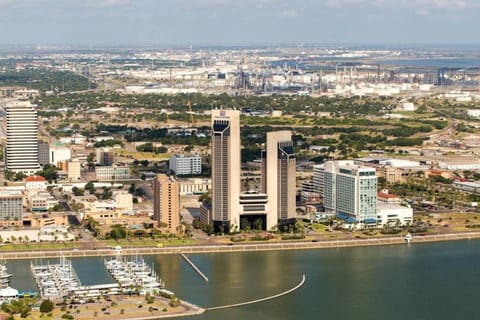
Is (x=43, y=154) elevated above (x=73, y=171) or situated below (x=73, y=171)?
above

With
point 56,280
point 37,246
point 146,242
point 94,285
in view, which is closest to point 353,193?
point 146,242

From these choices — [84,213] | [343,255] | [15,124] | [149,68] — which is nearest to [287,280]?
[343,255]

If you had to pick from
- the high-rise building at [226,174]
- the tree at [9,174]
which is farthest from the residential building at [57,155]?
the high-rise building at [226,174]

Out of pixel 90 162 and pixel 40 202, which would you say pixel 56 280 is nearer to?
pixel 40 202

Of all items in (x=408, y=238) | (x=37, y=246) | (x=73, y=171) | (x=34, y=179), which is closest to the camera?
(x=37, y=246)

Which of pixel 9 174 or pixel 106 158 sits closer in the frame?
pixel 9 174

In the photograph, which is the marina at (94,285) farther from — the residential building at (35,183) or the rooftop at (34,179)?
the rooftop at (34,179)

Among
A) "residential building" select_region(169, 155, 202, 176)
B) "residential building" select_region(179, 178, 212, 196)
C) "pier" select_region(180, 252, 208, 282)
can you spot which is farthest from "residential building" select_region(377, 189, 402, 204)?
"residential building" select_region(169, 155, 202, 176)
